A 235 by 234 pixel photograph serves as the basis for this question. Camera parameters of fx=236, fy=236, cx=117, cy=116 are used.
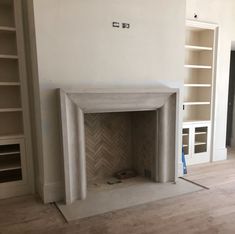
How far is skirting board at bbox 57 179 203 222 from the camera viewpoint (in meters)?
2.61

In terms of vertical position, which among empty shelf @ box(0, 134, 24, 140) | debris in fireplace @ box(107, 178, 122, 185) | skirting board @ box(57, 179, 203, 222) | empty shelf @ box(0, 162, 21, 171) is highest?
empty shelf @ box(0, 134, 24, 140)

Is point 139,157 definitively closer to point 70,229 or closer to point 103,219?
point 103,219

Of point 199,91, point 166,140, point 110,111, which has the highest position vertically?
point 199,91

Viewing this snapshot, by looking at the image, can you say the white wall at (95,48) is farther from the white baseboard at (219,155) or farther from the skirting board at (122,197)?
the white baseboard at (219,155)

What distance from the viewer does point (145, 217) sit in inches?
97.0

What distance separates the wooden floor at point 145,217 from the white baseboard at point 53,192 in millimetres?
97

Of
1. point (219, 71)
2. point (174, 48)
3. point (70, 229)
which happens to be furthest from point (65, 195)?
point (219, 71)

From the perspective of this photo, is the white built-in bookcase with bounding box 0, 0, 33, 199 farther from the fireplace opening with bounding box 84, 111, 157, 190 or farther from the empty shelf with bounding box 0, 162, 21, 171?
the fireplace opening with bounding box 84, 111, 157, 190

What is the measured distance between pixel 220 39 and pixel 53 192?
12.1 feet

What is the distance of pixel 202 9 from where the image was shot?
3939 mm

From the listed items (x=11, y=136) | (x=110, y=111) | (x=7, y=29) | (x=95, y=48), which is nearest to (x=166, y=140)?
(x=110, y=111)

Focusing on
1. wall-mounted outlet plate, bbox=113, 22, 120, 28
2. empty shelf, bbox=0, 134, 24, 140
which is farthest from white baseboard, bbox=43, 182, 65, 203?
wall-mounted outlet plate, bbox=113, 22, 120, 28

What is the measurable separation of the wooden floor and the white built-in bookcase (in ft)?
0.91

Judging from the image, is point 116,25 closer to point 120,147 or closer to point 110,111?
point 110,111
